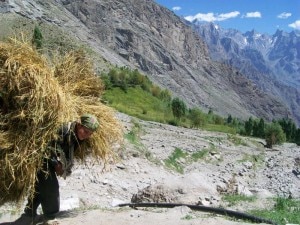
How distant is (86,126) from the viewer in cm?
809

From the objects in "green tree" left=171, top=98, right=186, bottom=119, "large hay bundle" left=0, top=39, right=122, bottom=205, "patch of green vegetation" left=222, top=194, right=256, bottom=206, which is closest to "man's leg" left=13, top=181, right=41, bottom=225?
"large hay bundle" left=0, top=39, right=122, bottom=205

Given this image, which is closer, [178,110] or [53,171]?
[53,171]

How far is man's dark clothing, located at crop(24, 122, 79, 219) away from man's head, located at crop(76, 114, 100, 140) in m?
0.12

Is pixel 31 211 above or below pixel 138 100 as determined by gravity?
below

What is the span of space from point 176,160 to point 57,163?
66.1ft

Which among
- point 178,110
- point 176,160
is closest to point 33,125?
point 176,160

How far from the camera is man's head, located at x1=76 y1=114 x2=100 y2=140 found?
8.09 m

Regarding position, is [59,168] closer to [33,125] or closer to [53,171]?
[53,171]

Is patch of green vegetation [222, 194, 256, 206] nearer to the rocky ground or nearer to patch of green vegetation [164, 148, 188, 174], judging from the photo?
the rocky ground

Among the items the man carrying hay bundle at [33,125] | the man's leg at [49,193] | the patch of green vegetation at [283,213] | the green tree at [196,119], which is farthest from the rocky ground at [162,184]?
the green tree at [196,119]

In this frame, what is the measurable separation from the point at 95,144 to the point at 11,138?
1.57 m

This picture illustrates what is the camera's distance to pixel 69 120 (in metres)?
8.25

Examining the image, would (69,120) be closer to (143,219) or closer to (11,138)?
(11,138)

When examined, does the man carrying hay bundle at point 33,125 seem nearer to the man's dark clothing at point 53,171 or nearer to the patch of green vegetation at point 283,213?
the man's dark clothing at point 53,171
